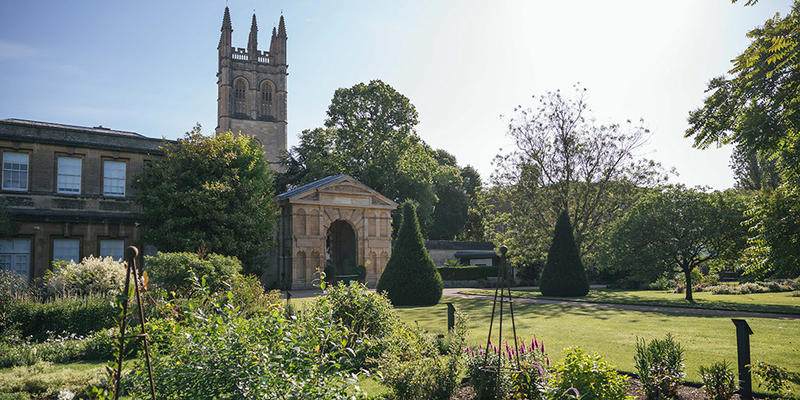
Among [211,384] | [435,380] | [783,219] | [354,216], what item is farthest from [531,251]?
[211,384]

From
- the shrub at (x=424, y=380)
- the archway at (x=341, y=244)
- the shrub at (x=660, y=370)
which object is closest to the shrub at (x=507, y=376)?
the shrub at (x=424, y=380)

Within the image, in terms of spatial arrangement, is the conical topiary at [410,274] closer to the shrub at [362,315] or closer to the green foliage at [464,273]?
the shrub at [362,315]

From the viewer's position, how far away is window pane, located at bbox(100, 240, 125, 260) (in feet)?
76.7

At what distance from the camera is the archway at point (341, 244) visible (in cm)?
3728

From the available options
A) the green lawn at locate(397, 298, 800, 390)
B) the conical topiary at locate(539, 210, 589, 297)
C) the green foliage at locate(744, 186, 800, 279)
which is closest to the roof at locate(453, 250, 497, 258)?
the conical topiary at locate(539, 210, 589, 297)

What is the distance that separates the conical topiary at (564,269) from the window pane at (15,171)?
25.3m

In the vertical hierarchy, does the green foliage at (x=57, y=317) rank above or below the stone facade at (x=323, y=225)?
below

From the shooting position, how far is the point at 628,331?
41.0 feet

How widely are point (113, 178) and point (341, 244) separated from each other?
1791 cm

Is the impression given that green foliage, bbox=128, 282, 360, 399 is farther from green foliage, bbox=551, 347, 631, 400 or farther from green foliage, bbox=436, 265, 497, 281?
green foliage, bbox=436, 265, 497, 281

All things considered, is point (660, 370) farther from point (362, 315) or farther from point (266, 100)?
point (266, 100)

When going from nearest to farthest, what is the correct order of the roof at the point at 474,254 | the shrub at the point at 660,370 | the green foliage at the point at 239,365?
the green foliage at the point at 239,365 < the shrub at the point at 660,370 < the roof at the point at 474,254

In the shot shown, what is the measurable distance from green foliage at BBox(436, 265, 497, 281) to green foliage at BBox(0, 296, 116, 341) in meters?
27.6

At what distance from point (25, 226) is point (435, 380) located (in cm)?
2320
